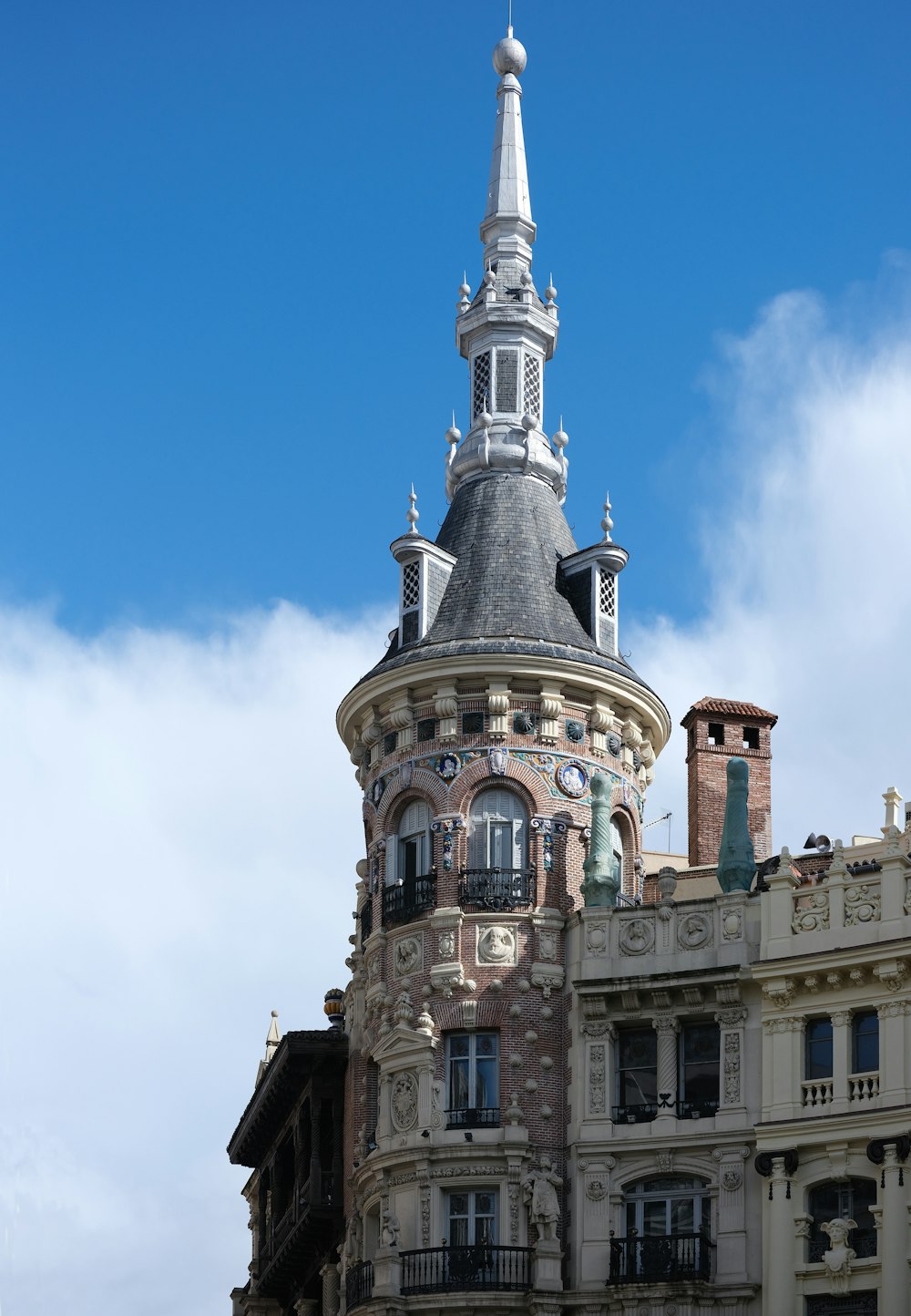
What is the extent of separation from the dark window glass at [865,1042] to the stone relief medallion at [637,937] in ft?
16.8

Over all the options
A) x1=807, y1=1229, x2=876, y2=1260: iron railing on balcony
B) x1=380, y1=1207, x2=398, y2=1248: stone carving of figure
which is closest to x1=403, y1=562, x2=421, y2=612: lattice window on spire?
→ x1=380, y1=1207, x2=398, y2=1248: stone carving of figure

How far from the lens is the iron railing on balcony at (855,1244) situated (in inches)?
2299

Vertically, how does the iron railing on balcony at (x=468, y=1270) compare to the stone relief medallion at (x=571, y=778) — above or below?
below

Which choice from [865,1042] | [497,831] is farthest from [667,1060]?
[497,831]

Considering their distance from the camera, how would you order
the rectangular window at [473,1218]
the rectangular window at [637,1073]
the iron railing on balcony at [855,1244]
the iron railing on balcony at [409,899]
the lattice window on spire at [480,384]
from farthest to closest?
the lattice window on spire at [480,384] → the iron railing on balcony at [409,899] → the rectangular window at [637,1073] → the rectangular window at [473,1218] → the iron railing on balcony at [855,1244]

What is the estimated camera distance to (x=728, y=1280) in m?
59.6

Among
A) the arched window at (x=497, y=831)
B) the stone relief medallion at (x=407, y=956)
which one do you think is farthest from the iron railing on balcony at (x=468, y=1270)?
the arched window at (x=497, y=831)

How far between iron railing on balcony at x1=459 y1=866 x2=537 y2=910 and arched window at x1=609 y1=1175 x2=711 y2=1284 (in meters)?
6.79

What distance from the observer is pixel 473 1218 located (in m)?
61.7

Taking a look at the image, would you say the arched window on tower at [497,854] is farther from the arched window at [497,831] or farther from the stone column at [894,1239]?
the stone column at [894,1239]

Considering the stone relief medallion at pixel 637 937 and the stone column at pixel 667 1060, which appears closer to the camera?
the stone column at pixel 667 1060

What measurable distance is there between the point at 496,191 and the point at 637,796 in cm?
1732

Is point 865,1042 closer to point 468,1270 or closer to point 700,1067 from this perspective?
point 700,1067

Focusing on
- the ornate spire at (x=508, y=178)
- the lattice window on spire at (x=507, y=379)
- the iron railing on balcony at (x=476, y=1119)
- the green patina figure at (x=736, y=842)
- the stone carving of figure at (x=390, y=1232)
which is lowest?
the stone carving of figure at (x=390, y=1232)
